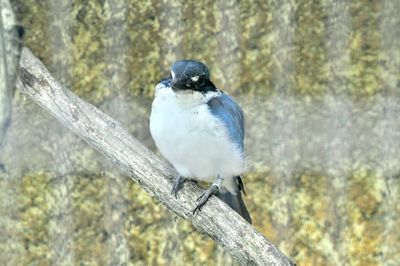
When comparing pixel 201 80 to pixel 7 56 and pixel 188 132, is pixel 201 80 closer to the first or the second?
pixel 188 132

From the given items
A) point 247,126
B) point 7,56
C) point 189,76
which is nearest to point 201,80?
point 189,76

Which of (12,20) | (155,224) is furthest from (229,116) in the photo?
(12,20)

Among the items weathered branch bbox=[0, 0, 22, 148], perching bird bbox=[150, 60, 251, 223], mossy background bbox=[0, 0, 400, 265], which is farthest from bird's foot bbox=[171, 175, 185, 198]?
weathered branch bbox=[0, 0, 22, 148]

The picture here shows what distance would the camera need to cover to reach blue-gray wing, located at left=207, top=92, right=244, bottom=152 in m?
1.58

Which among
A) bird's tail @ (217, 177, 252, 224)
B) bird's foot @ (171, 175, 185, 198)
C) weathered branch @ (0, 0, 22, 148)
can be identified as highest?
weathered branch @ (0, 0, 22, 148)

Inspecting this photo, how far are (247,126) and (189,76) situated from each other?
0.34m

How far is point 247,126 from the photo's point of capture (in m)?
1.86

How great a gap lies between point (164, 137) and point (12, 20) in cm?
88

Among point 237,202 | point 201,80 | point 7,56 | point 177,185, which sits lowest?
point 237,202

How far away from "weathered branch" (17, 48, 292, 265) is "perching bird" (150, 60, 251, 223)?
41mm

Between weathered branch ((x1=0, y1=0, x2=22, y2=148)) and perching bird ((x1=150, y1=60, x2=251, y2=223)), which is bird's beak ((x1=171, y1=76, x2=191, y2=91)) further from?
weathered branch ((x1=0, y1=0, x2=22, y2=148))

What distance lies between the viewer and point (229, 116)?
1.60m

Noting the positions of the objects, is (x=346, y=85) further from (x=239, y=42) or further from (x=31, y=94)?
(x=31, y=94)

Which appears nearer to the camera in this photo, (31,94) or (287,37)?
(31,94)
